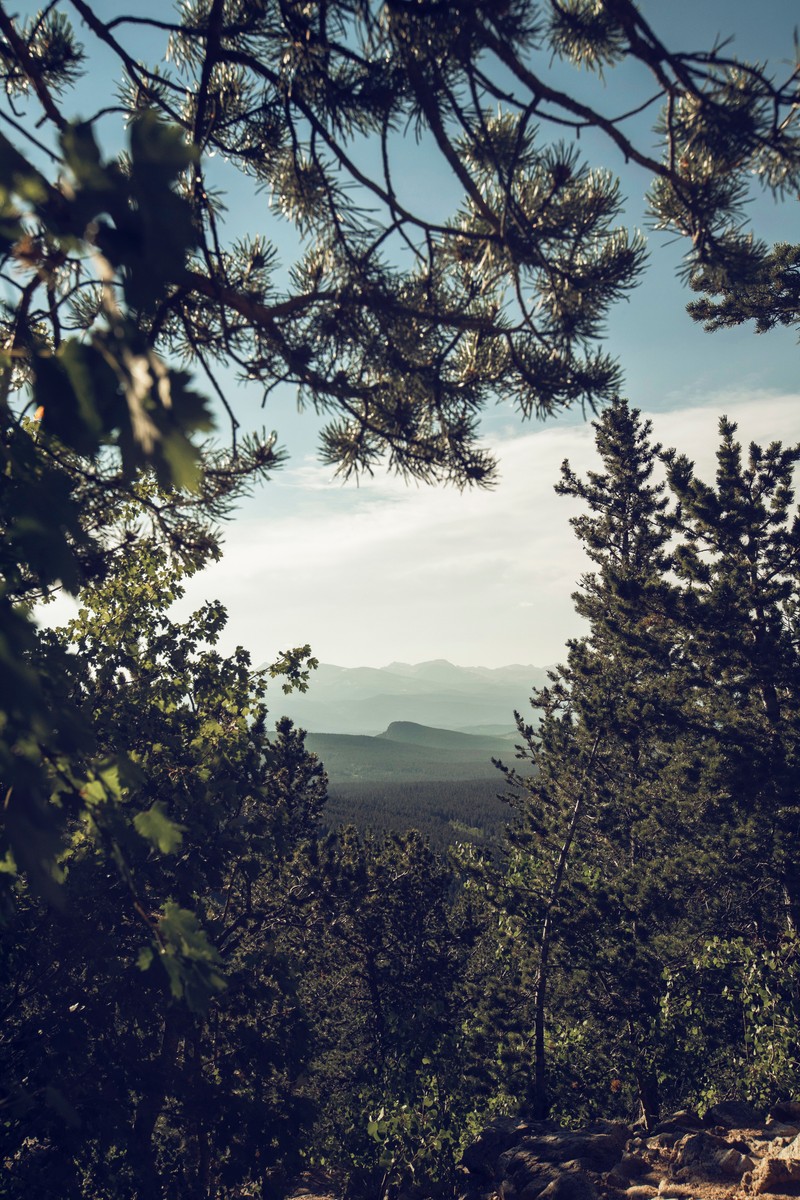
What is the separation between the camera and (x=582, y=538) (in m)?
24.3

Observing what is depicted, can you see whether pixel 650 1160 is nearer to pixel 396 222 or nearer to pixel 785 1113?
pixel 785 1113

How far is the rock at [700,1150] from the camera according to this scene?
913cm

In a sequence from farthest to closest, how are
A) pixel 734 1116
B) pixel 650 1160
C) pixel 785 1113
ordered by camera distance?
pixel 734 1116
pixel 785 1113
pixel 650 1160

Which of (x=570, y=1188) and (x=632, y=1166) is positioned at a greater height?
(x=570, y=1188)

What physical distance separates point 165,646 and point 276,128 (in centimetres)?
807

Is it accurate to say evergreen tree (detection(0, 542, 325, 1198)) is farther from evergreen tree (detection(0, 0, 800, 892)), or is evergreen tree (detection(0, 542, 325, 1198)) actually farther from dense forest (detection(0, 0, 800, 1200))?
evergreen tree (detection(0, 0, 800, 892))

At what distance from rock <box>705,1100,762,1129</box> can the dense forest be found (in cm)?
397

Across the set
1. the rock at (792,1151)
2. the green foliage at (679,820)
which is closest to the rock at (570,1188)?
the rock at (792,1151)

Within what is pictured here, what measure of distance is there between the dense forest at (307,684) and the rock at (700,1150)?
5149 millimetres

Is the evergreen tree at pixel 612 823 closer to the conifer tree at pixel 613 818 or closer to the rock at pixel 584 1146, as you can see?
the conifer tree at pixel 613 818

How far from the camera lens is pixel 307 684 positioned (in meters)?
9.97

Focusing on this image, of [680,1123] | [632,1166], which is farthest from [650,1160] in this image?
[680,1123]

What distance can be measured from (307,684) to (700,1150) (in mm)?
8539

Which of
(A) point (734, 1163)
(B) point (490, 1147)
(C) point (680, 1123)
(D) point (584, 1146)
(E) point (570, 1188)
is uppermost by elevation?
(A) point (734, 1163)
